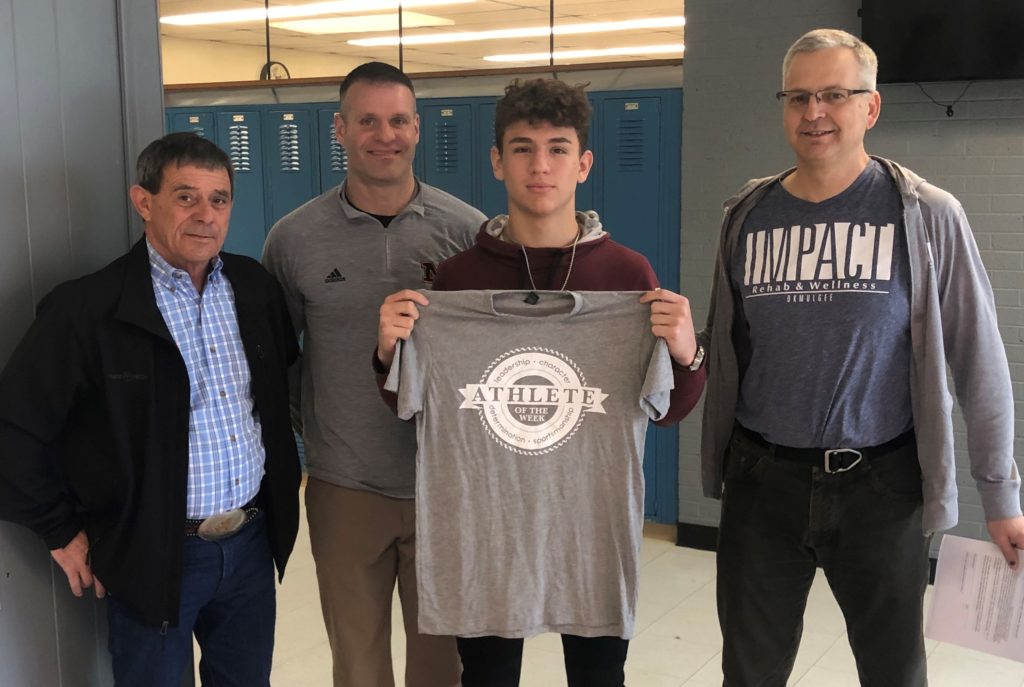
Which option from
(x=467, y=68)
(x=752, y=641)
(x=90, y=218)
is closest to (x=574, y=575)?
(x=752, y=641)

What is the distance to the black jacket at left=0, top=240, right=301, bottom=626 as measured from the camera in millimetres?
1850

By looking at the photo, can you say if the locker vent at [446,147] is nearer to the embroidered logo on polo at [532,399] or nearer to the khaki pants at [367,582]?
the khaki pants at [367,582]

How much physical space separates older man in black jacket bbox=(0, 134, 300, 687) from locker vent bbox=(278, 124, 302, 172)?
354 cm

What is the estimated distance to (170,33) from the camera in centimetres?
820

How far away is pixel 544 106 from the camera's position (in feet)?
6.11

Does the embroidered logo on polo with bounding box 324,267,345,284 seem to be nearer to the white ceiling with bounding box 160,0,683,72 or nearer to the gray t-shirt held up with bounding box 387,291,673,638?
the gray t-shirt held up with bounding box 387,291,673,638

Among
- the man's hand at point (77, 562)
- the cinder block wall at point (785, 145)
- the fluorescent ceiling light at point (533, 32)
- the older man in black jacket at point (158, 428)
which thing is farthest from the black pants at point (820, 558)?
the fluorescent ceiling light at point (533, 32)

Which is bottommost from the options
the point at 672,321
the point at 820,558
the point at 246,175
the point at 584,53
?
the point at 820,558

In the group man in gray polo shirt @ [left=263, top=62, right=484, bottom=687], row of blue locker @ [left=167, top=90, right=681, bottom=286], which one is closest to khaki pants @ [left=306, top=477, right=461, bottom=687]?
man in gray polo shirt @ [left=263, top=62, right=484, bottom=687]

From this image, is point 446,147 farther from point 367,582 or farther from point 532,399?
point 532,399

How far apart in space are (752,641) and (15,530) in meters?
1.60

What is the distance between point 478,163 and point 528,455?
10.8 ft

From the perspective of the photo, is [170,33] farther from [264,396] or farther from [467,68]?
[264,396]

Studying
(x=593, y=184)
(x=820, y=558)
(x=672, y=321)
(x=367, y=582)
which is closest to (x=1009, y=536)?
(x=820, y=558)
